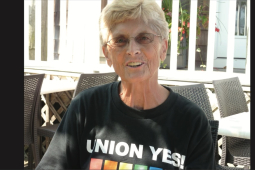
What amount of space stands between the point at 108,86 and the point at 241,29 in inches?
266

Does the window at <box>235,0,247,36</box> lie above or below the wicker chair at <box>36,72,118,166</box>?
above

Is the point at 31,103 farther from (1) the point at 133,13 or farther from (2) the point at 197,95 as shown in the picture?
(1) the point at 133,13

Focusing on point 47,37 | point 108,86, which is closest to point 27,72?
point 47,37

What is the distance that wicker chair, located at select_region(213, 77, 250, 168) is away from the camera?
9.59 ft

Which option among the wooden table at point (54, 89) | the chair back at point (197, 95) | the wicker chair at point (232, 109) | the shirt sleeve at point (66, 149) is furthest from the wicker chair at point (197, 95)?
the wooden table at point (54, 89)

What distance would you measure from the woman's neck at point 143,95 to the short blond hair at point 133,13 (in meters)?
0.21

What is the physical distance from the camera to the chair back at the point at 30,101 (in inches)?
132

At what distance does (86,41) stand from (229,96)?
2104 mm

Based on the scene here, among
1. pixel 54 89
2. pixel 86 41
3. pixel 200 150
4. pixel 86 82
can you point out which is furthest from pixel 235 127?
pixel 86 41

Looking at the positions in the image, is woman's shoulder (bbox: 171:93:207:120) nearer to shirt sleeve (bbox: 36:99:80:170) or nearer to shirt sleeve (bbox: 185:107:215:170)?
shirt sleeve (bbox: 185:107:215:170)

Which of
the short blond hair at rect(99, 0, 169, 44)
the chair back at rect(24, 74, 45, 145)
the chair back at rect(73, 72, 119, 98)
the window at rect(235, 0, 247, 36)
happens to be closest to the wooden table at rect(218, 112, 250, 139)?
the short blond hair at rect(99, 0, 169, 44)

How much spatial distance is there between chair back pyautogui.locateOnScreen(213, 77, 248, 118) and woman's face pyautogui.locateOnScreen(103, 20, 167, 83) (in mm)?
1823

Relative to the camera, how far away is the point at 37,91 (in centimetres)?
344

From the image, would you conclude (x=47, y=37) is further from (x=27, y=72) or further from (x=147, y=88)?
(x=147, y=88)
